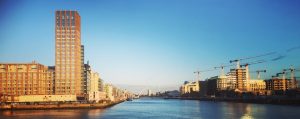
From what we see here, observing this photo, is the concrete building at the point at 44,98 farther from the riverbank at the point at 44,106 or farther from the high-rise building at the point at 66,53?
the high-rise building at the point at 66,53

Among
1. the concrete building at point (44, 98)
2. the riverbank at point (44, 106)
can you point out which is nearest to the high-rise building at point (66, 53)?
the concrete building at point (44, 98)

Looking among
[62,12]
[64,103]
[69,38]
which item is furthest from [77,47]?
[64,103]

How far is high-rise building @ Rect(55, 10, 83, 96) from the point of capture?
194000mm

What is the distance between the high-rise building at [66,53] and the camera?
19400 centimetres

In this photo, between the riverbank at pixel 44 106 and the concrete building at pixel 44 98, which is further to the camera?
the concrete building at pixel 44 98

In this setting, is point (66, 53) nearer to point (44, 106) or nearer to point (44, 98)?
point (44, 98)

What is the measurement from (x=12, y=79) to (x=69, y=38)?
3751 cm

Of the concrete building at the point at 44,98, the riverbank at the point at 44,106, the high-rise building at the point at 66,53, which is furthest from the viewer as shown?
the high-rise building at the point at 66,53

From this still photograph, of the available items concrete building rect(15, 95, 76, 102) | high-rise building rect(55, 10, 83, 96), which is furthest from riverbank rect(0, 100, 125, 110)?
high-rise building rect(55, 10, 83, 96)

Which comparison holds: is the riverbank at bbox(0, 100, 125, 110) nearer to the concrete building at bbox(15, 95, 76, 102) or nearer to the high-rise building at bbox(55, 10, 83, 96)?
the concrete building at bbox(15, 95, 76, 102)

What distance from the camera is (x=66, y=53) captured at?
194 meters

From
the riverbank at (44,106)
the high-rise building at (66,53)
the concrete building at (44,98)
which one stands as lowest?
the riverbank at (44,106)

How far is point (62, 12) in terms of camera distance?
197m

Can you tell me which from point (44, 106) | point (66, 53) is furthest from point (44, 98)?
point (66, 53)
